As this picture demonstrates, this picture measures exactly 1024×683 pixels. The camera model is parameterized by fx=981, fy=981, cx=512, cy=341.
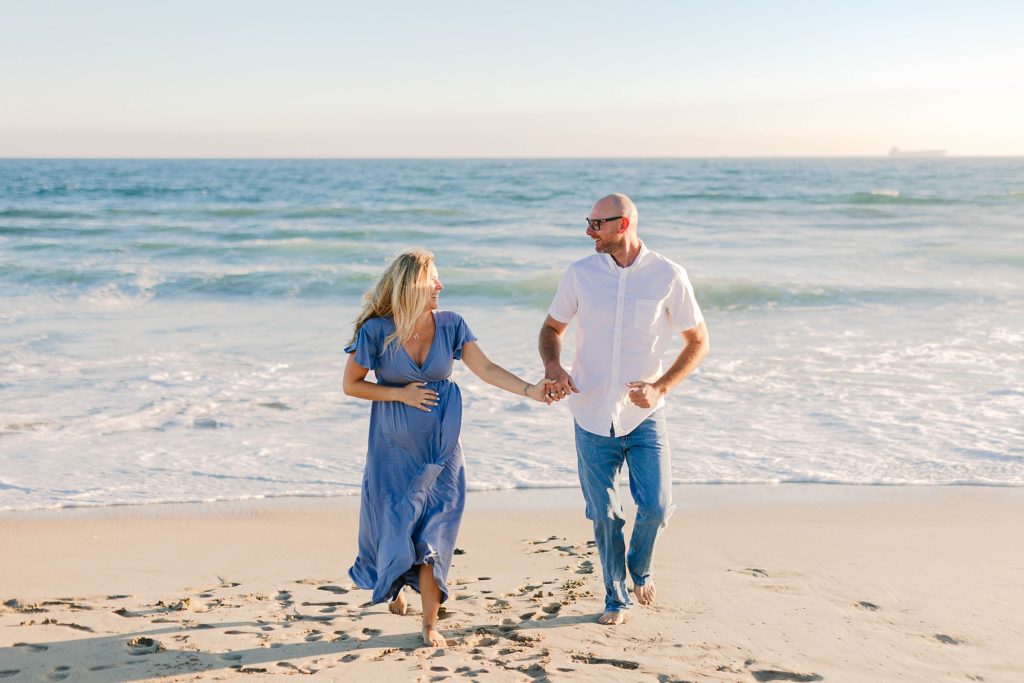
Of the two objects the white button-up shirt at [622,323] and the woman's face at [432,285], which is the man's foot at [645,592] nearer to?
the white button-up shirt at [622,323]

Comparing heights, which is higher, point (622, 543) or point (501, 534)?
point (622, 543)

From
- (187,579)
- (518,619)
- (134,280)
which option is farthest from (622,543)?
(134,280)

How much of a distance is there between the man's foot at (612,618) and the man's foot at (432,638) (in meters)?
0.74

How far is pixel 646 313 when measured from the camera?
4371 millimetres

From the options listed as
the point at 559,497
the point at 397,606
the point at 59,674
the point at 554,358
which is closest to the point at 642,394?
the point at 554,358

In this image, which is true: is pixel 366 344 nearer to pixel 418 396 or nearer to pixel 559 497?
pixel 418 396

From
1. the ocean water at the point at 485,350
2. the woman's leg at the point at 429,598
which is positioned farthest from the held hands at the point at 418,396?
the ocean water at the point at 485,350

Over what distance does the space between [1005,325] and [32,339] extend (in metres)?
12.7

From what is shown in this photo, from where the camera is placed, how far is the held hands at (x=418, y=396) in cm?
418

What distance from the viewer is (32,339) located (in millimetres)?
12078

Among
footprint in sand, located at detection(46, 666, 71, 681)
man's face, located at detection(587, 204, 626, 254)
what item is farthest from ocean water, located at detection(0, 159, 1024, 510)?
man's face, located at detection(587, 204, 626, 254)

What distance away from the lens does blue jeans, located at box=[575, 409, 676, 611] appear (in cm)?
439

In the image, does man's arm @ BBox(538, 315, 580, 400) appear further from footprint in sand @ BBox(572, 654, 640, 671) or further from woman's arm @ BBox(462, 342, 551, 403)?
footprint in sand @ BBox(572, 654, 640, 671)

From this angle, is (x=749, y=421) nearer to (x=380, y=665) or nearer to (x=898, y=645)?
(x=898, y=645)
